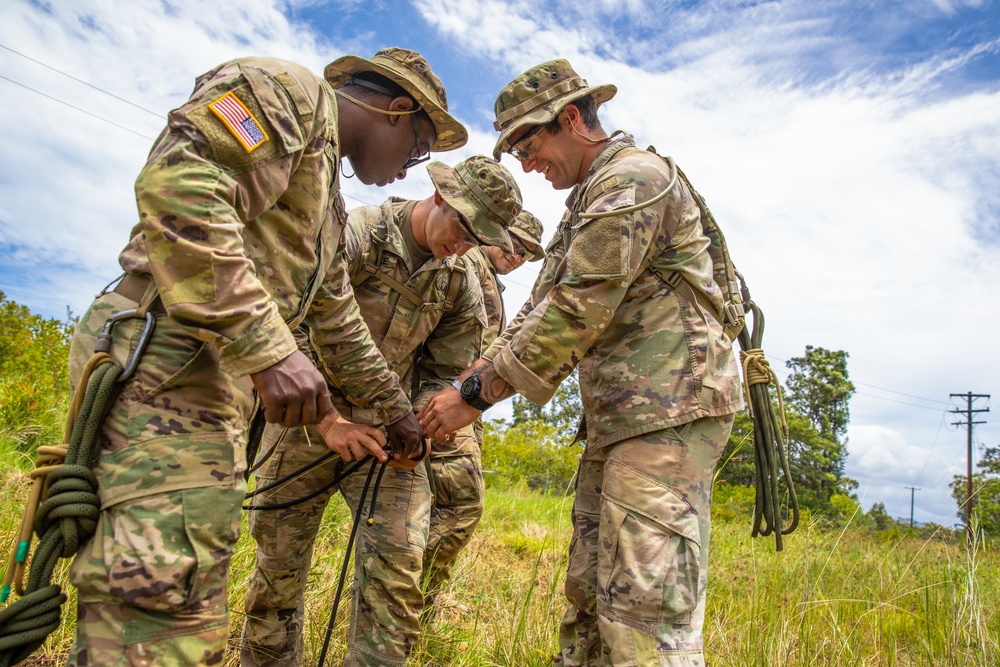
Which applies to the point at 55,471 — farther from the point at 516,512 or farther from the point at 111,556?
the point at 516,512

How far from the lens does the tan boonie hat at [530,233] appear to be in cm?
561

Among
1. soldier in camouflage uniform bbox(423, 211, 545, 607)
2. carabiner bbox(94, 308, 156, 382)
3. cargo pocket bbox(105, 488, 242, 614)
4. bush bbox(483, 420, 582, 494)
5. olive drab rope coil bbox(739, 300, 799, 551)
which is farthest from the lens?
bush bbox(483, 420, 582, 494)

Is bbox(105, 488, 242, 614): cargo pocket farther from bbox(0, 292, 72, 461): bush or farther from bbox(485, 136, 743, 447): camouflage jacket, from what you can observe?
bbox(0, 292, 72, 461): bush

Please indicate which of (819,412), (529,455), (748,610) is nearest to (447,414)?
(748,610)

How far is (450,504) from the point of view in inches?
169

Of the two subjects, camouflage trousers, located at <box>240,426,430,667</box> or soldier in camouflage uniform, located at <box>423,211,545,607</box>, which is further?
soldier in camouflage uniform, located at <box>423,211,545,607</box>

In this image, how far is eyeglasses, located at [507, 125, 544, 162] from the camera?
9.97 feet

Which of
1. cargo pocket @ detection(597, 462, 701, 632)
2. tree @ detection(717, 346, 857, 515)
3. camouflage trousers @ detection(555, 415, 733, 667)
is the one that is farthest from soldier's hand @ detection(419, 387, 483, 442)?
tree @ detection(717, 346, 857, 515)

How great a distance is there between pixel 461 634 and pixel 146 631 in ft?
7.65

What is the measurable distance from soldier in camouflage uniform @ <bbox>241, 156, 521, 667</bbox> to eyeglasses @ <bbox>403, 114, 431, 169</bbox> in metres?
0.60

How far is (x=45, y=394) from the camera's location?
725 centimetres

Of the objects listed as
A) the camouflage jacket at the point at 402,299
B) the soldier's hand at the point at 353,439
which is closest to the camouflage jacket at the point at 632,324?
the soldier's hand at the point at 353,439

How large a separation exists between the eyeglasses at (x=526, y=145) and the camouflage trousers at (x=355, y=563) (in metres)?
1.57

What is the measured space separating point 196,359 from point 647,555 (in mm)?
1484
